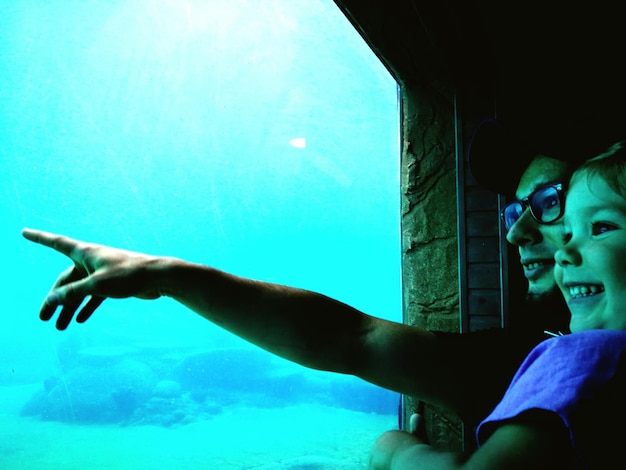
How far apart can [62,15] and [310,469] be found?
50.0 meters

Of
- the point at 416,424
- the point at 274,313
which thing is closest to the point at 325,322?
the point at 274,313

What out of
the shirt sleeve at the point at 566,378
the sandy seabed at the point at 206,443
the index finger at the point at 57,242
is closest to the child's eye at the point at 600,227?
the shirt sleeve at the point at 566,378

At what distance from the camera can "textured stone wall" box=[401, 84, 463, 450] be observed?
2.76 metres

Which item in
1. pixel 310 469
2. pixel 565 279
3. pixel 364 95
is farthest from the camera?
pixel 364 95

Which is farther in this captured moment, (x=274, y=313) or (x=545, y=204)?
(x=545, y=204)

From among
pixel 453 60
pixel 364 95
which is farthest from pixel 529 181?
pixel 364 95

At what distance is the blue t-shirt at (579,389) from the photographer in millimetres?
435

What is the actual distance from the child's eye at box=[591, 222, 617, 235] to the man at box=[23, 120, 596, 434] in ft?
1.25

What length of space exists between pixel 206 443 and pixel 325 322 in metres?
22.0

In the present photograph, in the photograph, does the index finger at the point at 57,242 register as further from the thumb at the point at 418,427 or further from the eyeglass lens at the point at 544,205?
the eyeglass lens at the point at 544,205

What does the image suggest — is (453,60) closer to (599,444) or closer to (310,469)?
(599,444)

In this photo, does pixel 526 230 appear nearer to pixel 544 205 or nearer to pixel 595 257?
pixel 544 205

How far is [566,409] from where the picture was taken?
434 mm

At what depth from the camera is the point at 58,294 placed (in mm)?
705
